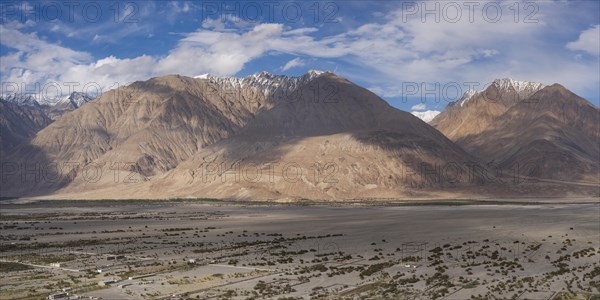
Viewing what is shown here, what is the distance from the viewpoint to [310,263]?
119 ft

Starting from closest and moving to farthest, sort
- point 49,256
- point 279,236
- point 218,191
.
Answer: point 49,256, point 279,236, point 218,191

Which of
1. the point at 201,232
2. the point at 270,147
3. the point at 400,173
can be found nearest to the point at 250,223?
the point at 201,232

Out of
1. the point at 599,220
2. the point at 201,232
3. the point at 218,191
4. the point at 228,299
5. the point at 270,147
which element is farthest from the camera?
the point at 270,147

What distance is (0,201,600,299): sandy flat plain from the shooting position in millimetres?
26984

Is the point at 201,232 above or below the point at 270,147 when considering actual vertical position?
below

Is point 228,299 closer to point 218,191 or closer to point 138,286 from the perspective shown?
point 138,286

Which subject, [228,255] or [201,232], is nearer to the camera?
[228,255]

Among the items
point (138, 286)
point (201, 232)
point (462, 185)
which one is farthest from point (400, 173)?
point (138, 286)

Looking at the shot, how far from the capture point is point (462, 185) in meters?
164

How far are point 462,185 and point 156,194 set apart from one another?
274 ft

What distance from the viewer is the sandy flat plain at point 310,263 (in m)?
27.0

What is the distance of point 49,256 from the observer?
133ft

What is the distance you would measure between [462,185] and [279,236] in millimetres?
116920

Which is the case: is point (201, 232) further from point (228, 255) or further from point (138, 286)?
point (138, 286)
